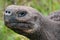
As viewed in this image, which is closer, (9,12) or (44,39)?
(9,12)

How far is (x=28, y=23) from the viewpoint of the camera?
8.59 feet

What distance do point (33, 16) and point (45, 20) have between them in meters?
0.19

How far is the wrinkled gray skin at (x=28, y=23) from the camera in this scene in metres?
2.54

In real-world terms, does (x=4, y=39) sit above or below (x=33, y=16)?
below

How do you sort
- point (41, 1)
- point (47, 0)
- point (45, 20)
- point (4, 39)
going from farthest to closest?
1. point (41, 1)
2. point (47, 0)
3. point (4, 39)
4. point (45, 20)

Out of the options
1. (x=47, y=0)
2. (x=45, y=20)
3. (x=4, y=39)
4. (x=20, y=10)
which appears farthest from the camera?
(x=47, y=0)

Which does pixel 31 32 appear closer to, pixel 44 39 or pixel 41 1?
pixel 44 39

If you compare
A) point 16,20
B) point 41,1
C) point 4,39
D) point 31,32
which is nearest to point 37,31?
point 31,32

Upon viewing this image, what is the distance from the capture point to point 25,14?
8.35 ft

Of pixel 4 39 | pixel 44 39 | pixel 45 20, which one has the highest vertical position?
pixel 45 20

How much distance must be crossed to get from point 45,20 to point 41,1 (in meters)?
2.83

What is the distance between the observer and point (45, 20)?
278 cm

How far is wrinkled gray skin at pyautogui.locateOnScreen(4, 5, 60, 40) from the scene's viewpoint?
2541 millimetres

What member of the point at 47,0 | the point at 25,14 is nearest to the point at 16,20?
the point at 25,14
